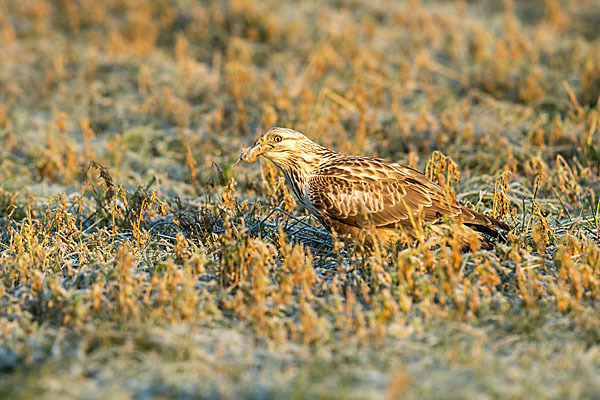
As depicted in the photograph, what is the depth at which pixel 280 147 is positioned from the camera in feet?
16.9

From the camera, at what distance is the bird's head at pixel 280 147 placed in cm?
517

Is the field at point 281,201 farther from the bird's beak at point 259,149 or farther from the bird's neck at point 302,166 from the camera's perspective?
the bird's beak at point 259,149

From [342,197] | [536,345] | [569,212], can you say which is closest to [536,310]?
[536,345]

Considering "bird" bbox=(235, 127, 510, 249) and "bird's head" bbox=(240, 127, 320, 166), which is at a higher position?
"bird's head" bbox=(240, 127, 320, 166)

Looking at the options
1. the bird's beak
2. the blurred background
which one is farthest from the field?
the bird's beak

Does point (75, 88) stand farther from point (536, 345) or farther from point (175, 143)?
point (536, 345)

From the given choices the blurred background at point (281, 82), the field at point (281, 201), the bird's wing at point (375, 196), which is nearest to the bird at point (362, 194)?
the bird's wing at point (375, 196)

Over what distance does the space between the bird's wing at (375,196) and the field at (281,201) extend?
300 mm

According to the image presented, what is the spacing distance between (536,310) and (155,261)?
2343 mm

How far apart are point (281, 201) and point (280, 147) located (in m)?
0.76

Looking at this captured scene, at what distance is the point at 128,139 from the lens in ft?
25.3

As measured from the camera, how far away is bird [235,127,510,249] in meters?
4.89

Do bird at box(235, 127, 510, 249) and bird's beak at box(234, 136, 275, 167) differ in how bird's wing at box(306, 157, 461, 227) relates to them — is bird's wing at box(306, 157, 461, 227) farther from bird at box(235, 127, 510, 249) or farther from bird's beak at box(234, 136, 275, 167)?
bird's beak at box(234, 136, 275, 167)

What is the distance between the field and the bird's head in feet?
1.31
